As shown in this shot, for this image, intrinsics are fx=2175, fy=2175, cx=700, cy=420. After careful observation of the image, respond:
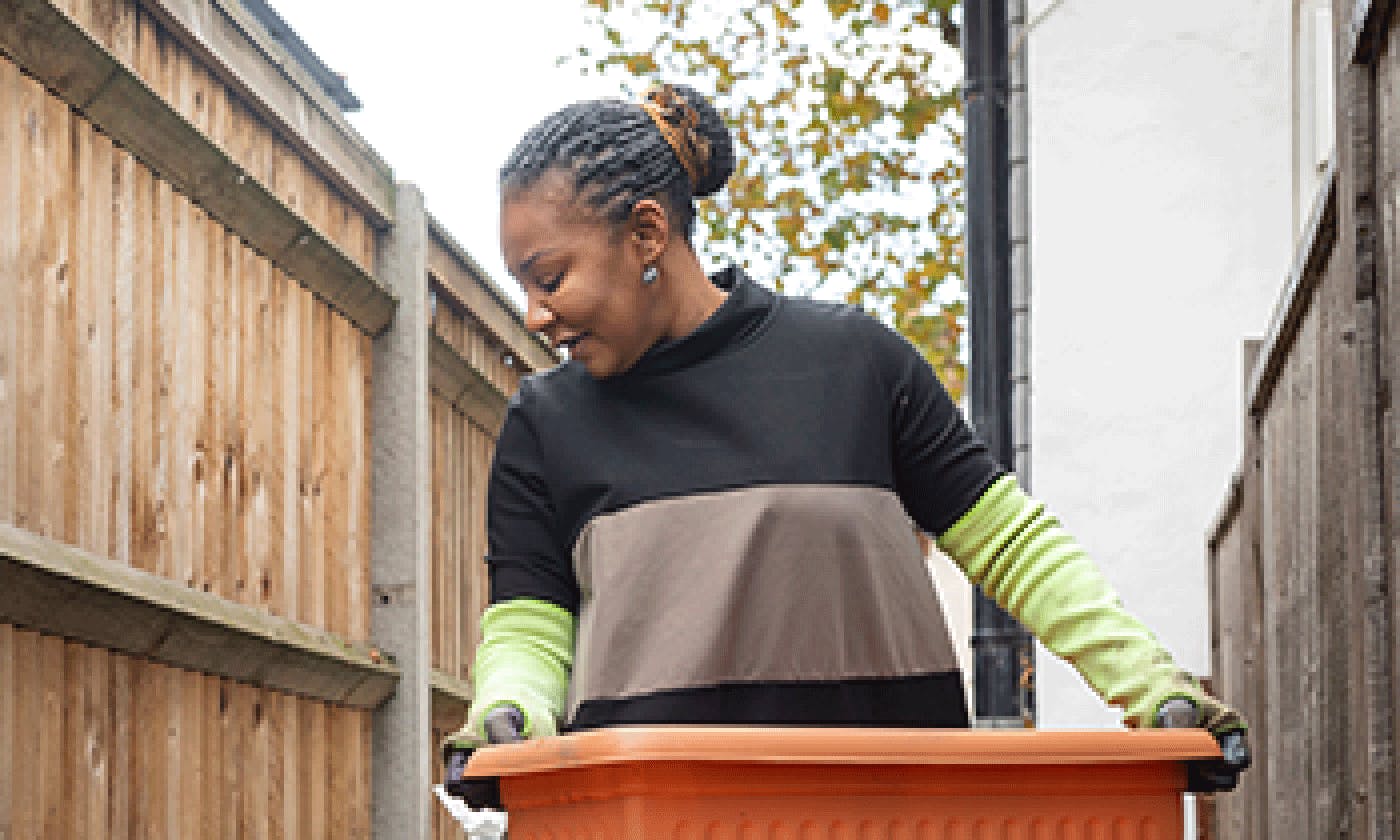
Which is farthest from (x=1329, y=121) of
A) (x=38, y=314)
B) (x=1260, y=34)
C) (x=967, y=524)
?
(x=967, y=524)

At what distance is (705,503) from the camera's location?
7.20 feet

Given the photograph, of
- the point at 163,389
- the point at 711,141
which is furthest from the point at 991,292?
the point at 711,141

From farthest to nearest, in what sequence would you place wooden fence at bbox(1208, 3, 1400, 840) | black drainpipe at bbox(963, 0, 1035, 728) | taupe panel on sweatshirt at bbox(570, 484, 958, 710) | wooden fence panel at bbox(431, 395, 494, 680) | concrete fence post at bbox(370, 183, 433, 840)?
black drainpipe at bbox(963, 0, 1035, 728) → wooden fence panel at bbox(431, 395, 494, 680) → concrete fence post at bbox(370, 183, 433, 840) → wooden fence at bbox(1208, 3, 1400, 840) → taupe panel on sweatshirt at bbox(570, 484, 958, 710)

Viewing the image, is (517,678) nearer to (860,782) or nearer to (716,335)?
(716,335)

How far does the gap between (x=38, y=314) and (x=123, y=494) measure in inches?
20.1

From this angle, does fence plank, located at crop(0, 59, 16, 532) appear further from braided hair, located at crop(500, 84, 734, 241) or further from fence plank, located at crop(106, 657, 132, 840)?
braided hair, located at crop(500, 84, 734, 241)

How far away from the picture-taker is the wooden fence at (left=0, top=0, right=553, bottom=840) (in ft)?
12.3

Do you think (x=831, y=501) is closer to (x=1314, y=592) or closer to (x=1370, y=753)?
(x=1370, y=753)

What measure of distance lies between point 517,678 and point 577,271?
426 mm

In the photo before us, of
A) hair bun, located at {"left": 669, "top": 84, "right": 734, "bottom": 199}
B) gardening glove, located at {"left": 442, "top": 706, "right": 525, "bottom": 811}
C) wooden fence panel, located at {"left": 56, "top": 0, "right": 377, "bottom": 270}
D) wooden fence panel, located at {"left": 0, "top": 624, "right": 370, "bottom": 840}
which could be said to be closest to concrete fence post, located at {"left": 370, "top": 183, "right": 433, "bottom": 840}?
wooden fence panel, located at {"left": 56, "top": 0, "right": 377, "bottom": 270}

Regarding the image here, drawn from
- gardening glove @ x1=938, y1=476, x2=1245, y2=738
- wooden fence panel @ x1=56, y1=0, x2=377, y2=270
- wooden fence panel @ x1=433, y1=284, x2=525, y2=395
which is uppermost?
wooden fence panel @ x1=56, y1=0, x2=377, y2=270

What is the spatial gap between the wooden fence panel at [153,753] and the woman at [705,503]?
5.39 ft

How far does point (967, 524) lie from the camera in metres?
2.33

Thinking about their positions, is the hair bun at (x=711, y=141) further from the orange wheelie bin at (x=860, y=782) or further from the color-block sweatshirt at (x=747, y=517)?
the orange wheelie bin at (x=860, y=782)
